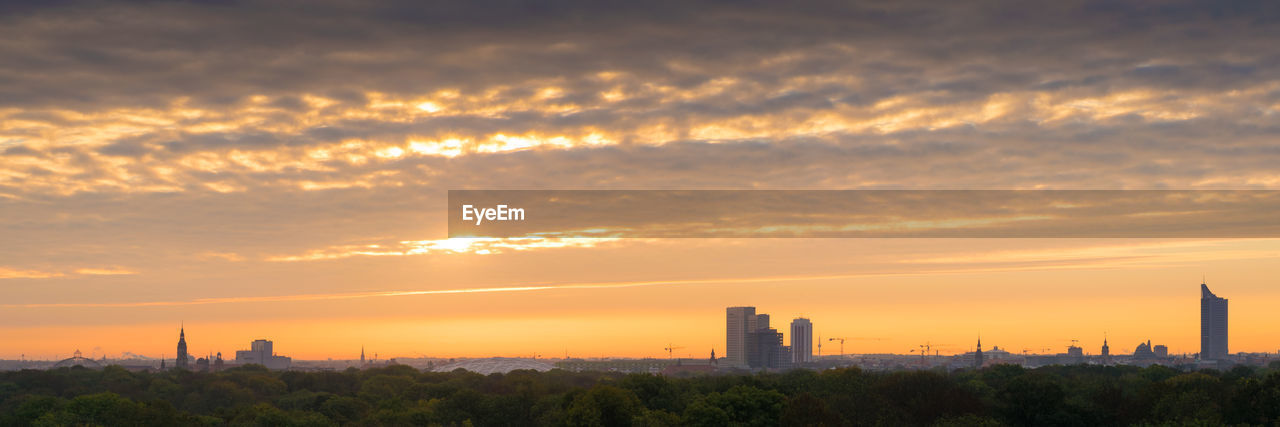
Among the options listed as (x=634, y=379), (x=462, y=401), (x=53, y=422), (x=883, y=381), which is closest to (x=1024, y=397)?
(x=883, y=381)

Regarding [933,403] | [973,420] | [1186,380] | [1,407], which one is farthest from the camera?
[1,407]

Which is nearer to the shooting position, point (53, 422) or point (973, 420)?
point (973, 420)

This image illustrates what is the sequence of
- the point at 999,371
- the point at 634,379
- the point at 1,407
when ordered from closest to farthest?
the point at 634,379 < the point at 1,407 < the point at 999,371

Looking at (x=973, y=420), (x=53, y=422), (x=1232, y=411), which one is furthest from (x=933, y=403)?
(x=53, y=422)

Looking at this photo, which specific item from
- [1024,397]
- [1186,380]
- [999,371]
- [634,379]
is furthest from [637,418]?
[999,371]

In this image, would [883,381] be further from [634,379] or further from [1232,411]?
[1232,411]

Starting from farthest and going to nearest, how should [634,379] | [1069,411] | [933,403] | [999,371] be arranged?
[999,371] < [634,379] < [933,403] < [1069,411]

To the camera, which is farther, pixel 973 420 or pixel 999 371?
pixel 999 371

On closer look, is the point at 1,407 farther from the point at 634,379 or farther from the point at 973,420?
the point at 973,420

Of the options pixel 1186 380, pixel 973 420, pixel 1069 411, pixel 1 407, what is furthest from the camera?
pixel 1 407
